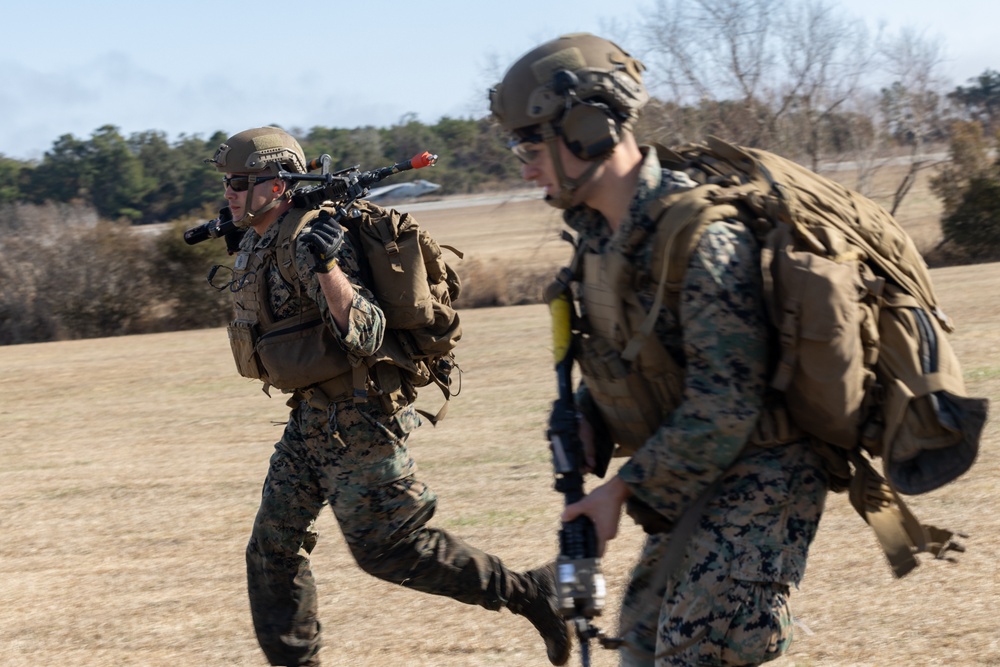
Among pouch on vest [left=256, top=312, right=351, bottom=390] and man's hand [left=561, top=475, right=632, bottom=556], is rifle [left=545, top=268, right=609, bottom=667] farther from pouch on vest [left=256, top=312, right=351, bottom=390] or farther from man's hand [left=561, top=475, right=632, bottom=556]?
pouch on vest [left=256, top=312, right=351, bottom=390]

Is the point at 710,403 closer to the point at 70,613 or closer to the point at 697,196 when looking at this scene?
the point at 697,196

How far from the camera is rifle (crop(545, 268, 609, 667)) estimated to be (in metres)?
2.78

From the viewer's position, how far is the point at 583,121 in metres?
2.88

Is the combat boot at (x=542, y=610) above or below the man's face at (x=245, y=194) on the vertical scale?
below

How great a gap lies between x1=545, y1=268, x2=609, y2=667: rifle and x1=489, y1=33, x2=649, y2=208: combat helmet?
0.31 metres

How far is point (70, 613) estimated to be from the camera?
19.7 ft

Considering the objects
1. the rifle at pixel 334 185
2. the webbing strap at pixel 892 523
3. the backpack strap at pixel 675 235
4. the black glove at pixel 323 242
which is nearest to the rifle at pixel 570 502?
the backpack strap at pixel 675 235

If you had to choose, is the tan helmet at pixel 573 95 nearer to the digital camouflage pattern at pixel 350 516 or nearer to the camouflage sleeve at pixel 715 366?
the camouflage sleeve at pixel 715 366

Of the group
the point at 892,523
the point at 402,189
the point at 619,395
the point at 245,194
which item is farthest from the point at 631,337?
the point at 402,189

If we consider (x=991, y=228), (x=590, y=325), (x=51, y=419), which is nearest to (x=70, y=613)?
(x=590, y=325)

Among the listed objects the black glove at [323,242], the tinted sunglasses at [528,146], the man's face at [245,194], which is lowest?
the black glove at [323,242]

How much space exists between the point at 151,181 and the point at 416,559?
162ft

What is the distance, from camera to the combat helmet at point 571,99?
9.46 feet

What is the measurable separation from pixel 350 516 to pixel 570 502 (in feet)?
5.56
